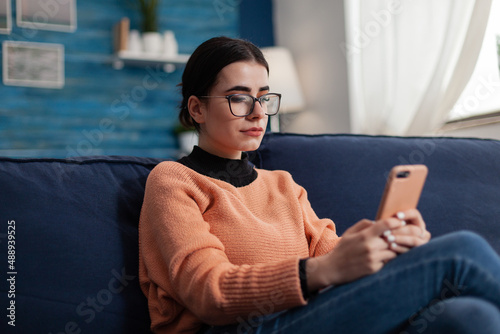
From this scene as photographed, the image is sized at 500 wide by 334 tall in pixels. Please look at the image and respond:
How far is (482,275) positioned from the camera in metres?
0.89

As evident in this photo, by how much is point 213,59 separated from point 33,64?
2450mm

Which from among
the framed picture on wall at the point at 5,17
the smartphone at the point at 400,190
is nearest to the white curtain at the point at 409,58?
the smartphone at the point at 400,190

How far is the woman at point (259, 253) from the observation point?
896mm

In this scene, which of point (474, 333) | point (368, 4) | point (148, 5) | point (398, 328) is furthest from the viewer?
point (148, 5)

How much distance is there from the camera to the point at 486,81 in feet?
8.03

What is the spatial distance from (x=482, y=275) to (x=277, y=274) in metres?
0.35

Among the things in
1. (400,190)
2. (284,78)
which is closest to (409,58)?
(284,78)

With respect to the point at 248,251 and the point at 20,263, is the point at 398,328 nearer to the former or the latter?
the point at 248,251

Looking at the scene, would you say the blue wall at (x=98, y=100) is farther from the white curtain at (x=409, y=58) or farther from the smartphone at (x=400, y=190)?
the smartphone at (x=400, y=190)

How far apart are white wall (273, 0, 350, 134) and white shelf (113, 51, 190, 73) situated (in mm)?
Result: 871

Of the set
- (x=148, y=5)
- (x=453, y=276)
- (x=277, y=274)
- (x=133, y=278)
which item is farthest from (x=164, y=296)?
(x=148, y=5)

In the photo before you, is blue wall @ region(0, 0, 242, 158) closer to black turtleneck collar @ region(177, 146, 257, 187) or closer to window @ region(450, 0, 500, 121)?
window @ region(450, 0, 500, 121)

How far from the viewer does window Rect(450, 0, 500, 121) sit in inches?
94.4

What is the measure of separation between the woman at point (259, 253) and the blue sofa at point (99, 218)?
7 centimetres
